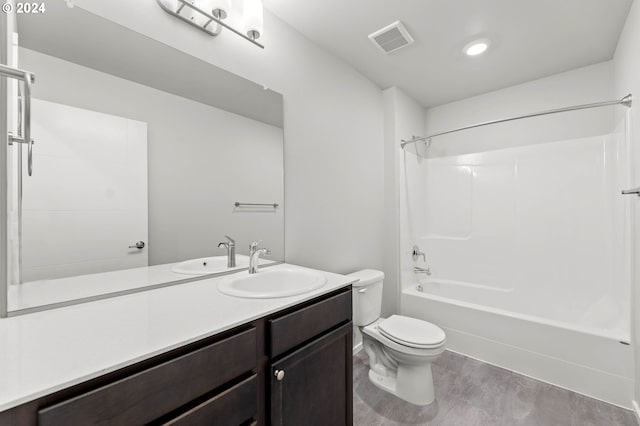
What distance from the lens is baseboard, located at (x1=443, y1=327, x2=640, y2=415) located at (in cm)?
170

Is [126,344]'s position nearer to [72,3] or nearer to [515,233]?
[72,3]

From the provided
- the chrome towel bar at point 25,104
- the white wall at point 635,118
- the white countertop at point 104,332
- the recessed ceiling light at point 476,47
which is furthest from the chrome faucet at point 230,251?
the white wall at point 635,118

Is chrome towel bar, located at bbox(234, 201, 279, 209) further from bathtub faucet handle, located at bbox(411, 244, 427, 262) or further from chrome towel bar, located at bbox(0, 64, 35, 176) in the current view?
bathtub faucet handle, located at bbox(411, 244, 427, 262)

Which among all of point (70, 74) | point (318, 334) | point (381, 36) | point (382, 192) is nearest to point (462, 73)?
point (381, 36)

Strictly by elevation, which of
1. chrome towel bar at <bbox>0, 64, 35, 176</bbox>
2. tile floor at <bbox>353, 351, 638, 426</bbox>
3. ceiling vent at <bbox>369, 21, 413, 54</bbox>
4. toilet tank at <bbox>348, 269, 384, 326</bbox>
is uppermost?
ceiling vent at <bbox>369, 21, 413, 54</bbox>

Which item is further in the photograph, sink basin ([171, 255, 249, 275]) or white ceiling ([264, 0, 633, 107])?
white ceiling ([264, 0, 633, 107])

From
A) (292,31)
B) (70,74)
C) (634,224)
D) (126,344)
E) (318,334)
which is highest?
(292,31)

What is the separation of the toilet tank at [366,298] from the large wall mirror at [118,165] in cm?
91

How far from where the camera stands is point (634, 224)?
1720 mm

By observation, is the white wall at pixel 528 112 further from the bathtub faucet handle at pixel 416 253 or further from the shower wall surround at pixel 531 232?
the bathtub faucet handle at pixel 416 253

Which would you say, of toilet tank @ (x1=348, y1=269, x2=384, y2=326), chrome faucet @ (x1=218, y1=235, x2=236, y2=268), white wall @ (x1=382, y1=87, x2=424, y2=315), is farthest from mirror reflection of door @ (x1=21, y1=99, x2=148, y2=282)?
white wall @ (x1=382, y1=87, x2=424, y2=315)

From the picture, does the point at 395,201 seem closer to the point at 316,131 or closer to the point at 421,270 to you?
the point at 421,270

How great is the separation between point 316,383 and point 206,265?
2.52ft

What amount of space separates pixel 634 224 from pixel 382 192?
1700mm
